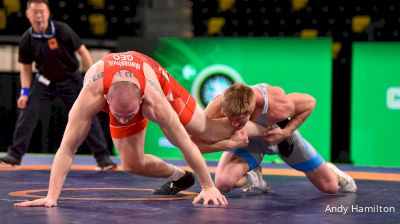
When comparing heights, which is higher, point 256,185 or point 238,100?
point 238,100

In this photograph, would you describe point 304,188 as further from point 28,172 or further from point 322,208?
point 28,172

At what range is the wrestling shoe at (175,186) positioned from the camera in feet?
15.8

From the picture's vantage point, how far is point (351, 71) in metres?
8.10

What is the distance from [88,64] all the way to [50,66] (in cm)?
39

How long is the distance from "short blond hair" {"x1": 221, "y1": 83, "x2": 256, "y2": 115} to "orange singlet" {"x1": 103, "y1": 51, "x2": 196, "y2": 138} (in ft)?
1.32

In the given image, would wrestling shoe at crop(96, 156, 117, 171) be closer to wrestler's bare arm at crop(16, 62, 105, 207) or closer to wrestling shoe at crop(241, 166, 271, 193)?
wrestling shoe at crop(241, 166, 271, 193)

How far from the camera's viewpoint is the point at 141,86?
3.88m

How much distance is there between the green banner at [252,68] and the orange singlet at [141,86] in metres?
3.41

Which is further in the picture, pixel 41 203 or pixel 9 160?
pixel 9 160

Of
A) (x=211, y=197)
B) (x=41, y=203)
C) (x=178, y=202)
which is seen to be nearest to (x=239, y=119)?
(x=211, y=197)

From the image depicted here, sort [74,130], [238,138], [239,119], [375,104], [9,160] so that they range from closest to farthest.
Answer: [74,130], [239,119], [238,138], [9,160], [375,104]

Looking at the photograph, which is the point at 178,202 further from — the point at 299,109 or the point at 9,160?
the point at 9,160

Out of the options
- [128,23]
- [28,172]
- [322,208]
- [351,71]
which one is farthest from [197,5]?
[322,208]

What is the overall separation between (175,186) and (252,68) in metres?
3.57
